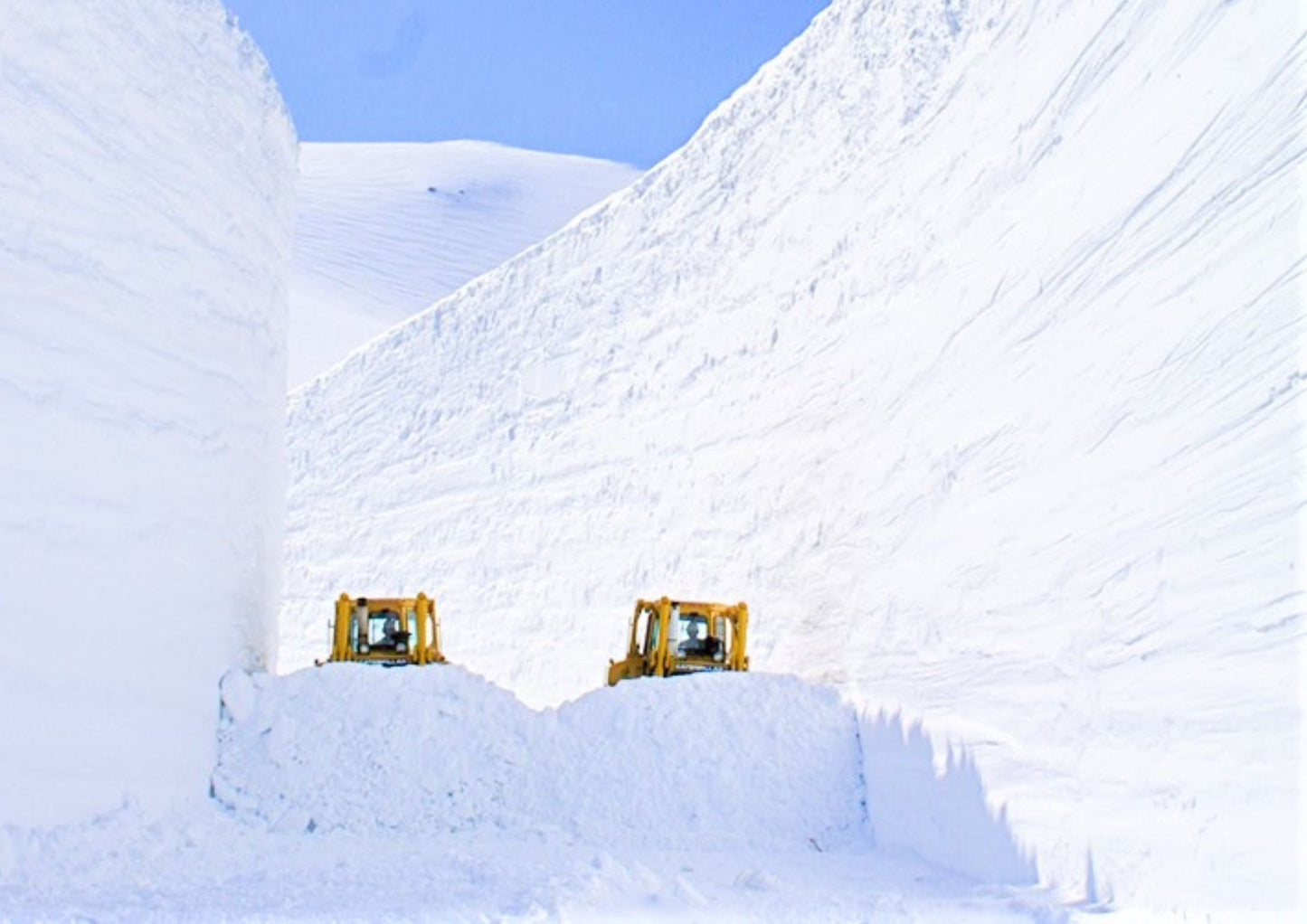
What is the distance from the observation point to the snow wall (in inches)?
200

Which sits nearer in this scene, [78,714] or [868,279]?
[78,714]

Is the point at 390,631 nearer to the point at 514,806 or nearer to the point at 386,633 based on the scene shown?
the point at 386,633

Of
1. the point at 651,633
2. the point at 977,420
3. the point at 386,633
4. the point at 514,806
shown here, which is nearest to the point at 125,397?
the point at 514,806

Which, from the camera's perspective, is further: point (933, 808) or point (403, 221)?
point (403, 221)

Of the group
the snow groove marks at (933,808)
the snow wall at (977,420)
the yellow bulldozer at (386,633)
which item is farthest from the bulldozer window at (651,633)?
the snow groove marks at (933,808)

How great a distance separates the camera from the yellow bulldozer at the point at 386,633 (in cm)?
1007

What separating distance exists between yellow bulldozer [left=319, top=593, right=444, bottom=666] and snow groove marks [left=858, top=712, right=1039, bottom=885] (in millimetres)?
3202

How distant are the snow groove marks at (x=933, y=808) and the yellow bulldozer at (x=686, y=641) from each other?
1.48m

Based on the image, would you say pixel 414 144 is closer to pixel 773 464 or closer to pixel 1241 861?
pixel 773 464

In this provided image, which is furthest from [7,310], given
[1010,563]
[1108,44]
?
[1108,44]

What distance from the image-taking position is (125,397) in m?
7.41

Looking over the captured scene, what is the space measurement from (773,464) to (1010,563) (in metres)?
4.87

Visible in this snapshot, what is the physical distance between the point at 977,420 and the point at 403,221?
4032cm

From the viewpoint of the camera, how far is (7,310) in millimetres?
6398
